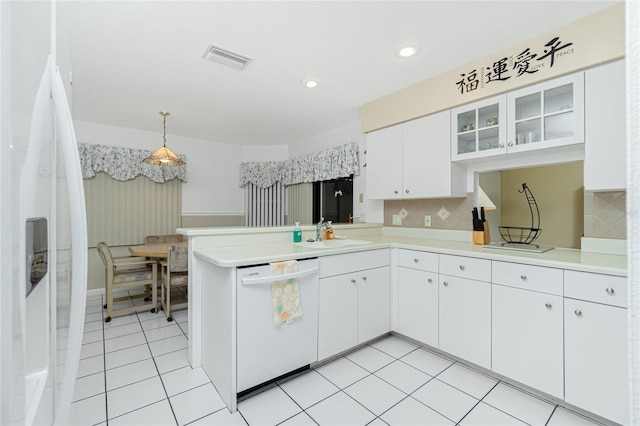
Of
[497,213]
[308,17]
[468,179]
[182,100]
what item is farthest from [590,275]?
[182,100]

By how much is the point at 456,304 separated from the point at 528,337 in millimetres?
Answer: 475

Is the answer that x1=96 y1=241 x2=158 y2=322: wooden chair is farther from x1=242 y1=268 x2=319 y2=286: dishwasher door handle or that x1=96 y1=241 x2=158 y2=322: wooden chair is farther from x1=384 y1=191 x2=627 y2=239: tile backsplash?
x1=384 y1=191 x2=627 y2=239: tile backsplash

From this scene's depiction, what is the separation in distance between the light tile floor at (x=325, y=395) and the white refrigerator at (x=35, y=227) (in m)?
1.32

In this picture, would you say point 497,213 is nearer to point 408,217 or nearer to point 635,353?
point 408,217

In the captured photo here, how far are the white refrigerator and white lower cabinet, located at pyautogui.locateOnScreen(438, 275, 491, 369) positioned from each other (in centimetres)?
224

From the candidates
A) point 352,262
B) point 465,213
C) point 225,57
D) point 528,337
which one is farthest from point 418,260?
point 225,57

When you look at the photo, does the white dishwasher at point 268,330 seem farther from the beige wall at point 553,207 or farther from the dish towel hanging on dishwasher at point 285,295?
the beige wall at point 553,207

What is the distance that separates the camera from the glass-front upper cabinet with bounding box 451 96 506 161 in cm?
226

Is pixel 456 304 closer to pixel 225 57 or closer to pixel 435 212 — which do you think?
pixel 435 212

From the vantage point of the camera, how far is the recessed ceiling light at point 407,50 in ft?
6.97

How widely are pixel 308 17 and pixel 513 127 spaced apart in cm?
171

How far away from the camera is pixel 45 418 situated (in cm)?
58

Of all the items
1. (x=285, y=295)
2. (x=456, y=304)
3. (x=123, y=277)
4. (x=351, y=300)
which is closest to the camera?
(x=285, y=295)

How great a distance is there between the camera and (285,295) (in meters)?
1.93
